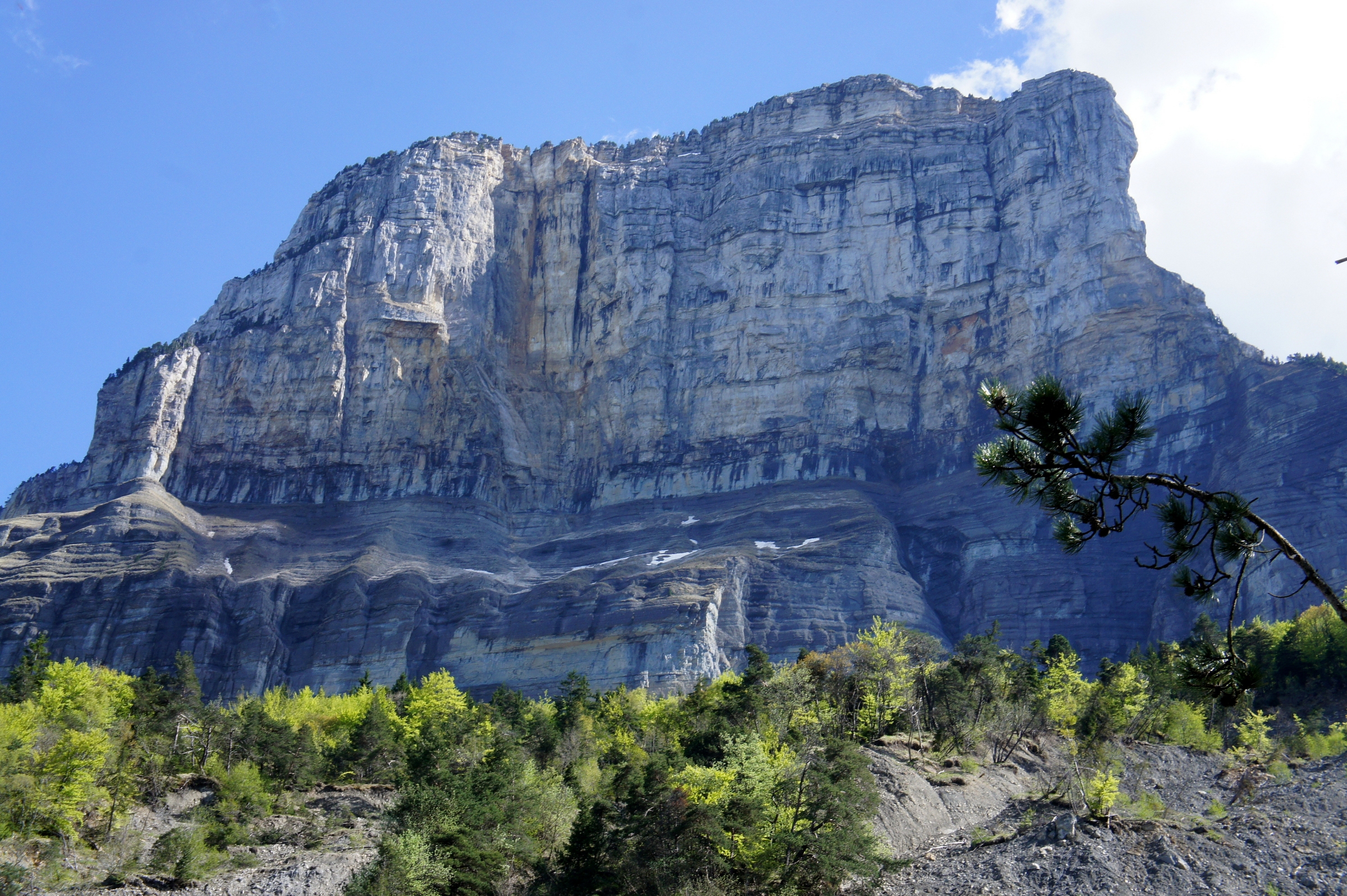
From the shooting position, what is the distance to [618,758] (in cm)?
5756

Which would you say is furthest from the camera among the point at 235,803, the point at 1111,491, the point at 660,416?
the point at 660,416

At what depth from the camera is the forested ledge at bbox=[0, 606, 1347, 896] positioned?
34.1 meters

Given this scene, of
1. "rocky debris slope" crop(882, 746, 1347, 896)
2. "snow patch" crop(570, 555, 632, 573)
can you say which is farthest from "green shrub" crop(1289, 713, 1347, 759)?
"snow patch" crop(570, 555, 632, 573)

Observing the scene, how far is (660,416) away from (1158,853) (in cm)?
14333

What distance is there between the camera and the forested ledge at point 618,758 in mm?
34094

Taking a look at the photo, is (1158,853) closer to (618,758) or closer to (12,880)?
(618,758)

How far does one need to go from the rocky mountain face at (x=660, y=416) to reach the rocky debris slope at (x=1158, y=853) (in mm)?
81337

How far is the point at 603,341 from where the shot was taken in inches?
7141

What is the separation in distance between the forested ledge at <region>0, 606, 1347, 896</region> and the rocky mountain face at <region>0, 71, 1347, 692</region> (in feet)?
165

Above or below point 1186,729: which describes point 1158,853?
below

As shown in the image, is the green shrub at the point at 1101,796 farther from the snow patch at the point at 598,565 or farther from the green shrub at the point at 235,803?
the snow patch at the point at 598,565

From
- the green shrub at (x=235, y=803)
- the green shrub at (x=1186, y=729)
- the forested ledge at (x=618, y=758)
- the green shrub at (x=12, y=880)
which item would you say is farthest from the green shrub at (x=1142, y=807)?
the green shrub at (x=12, y=880)

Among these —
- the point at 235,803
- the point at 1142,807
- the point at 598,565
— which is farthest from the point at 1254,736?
the point at 598,565

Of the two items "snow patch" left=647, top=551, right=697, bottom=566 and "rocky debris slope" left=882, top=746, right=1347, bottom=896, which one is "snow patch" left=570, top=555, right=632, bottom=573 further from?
"rocky debris slope" left=882, top=746, right=1347, bottom=896
